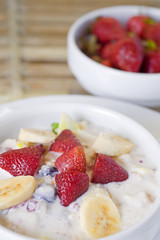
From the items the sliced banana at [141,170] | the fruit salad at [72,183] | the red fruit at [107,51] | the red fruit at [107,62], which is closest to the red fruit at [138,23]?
the red fruit at [107,51]

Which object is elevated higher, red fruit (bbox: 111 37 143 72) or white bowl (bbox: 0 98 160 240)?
red fruit (bbox: 111 37 143 72)

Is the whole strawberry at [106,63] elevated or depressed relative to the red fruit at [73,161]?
elevated

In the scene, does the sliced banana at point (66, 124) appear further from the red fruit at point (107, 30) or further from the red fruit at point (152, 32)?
the red fruit at point (152, 32)

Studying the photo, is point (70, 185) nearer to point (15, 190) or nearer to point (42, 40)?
point (15, 190)

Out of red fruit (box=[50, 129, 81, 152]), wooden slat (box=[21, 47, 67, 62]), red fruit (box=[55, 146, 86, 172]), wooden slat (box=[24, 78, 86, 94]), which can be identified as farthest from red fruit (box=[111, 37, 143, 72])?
red fruit (box=[55, 146, 86, 172])

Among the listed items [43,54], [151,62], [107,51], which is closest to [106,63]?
[107,51]

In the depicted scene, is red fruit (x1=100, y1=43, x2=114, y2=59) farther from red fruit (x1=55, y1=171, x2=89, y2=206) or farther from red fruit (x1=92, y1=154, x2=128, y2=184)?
red fruit (x1=55, y1=171, x2=89, y2=206)
